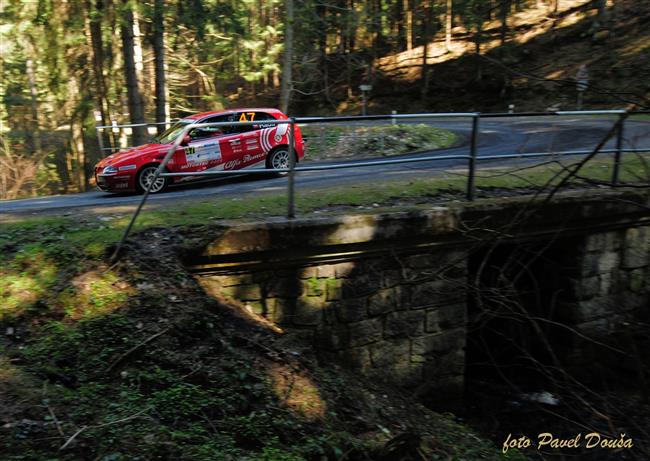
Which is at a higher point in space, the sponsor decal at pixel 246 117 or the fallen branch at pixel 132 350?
the sponsor decal at pixel 246 117

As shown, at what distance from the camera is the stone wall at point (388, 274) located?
17.1 feet

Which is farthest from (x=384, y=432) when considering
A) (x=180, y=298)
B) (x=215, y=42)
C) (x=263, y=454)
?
(x=215, y=42)

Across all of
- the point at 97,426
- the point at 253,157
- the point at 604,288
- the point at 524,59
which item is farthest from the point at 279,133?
the point at 524,59

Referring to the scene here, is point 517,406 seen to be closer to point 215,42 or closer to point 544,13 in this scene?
point 215,42

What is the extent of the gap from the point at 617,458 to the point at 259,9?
29825 millimetres

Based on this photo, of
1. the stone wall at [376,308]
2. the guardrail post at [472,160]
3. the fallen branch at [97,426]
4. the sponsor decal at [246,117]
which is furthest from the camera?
the sponsor decal at [246,117]

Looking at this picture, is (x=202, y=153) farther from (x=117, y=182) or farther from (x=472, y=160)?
(x=472, y=160)

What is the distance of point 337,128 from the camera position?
17203 mm

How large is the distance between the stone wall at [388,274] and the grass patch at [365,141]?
33.6ft

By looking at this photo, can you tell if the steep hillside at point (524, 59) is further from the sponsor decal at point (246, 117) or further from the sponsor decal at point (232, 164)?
the sponsor decal at point (232, 164)

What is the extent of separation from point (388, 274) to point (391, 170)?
11.1 ft

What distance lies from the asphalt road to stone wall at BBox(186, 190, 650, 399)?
118 cm

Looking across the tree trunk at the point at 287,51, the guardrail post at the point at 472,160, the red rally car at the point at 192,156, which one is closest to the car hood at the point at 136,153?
the red rally car at the point at 192,156

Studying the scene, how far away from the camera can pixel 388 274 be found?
18.9ft
